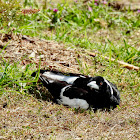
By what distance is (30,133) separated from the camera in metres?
3.05

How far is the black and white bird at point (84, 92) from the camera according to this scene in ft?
12.1

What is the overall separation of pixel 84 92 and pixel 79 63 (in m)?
1.04

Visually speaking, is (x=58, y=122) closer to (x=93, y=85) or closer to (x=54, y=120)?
(x=54, y=120)

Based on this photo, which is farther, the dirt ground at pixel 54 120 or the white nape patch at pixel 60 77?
the white nape patch at pixel 60 77

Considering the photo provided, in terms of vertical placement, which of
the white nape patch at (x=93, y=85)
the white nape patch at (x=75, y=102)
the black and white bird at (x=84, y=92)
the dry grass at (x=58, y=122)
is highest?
the white nape patch at (x=93, y=85)

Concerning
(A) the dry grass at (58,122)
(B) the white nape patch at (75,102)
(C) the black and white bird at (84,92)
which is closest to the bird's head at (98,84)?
(C) the black and white bird at (84,92)

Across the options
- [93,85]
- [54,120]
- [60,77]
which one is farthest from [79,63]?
[54,120]

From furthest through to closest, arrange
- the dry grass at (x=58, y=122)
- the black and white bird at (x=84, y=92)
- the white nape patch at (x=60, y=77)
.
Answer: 1. the white nape patch at (x=60, y=77)
2. the black and white bird at (x=84, y=92)
3. the dry grass at (x=58, y=122)

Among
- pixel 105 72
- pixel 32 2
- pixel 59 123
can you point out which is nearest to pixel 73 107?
pixel 59 123

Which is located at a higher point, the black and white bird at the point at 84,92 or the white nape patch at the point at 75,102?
the black and white bird at the point at 84,92

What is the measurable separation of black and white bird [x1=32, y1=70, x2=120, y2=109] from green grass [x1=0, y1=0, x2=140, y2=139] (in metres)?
0.13

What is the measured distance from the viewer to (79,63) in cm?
468

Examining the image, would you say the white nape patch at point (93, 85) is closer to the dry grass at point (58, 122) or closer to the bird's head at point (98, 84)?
the bird's head at point (98, 84)

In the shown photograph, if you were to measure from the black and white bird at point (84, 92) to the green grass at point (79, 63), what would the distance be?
0.13m
